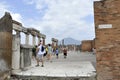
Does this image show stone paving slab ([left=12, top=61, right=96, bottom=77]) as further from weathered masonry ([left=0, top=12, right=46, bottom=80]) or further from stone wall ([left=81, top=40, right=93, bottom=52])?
stone wall ([left=81, top=40, right=93, bottom=52])

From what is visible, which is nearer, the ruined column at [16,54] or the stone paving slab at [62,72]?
the stone paving slab at [62,72]

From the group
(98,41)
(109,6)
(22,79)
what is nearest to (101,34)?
(98,41)

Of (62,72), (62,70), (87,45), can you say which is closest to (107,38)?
(62,72)

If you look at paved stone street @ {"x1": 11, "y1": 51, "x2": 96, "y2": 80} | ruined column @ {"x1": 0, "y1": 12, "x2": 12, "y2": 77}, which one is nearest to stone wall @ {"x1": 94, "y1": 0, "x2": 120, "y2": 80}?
paved stone street @ {"x1": 11, "y1": 51, "x2": 96, "y2": 80}

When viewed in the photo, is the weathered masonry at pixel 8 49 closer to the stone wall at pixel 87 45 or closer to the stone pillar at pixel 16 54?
the stone pillar at pixel 16 54

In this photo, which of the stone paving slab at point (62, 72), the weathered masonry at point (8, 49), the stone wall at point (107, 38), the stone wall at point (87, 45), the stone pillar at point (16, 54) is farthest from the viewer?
the stone wall at point (87, 45)

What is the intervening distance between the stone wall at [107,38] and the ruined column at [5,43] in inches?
144

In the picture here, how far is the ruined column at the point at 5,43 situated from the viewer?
10627 mm

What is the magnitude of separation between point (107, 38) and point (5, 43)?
13.8ft

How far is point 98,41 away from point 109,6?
57.4 inches

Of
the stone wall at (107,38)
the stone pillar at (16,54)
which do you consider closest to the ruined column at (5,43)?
the stone pillar at (16,54)

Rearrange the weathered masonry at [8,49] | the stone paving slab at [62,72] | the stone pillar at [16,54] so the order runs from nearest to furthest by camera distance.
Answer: the stone paving slab at [62,72]
the weathered masonry at [8,49]
the stone pillar at [16,54]

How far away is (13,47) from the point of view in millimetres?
11219

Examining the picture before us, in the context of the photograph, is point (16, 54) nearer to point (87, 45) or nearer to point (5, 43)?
point (5, 43)
